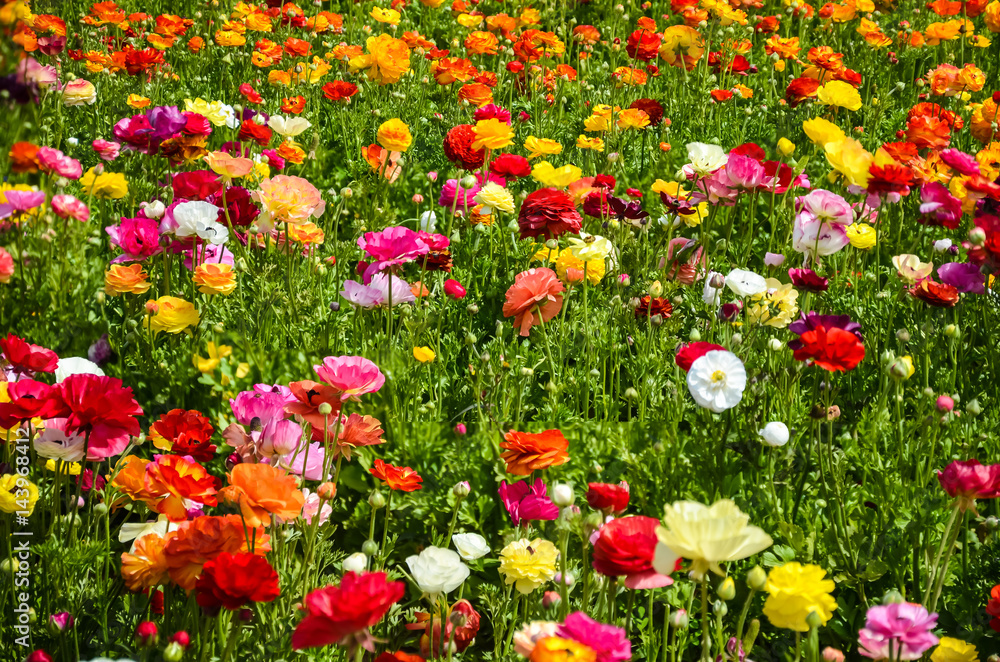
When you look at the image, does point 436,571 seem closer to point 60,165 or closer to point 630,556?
point 630,556

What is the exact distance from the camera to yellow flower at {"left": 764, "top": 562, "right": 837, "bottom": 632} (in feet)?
4.08

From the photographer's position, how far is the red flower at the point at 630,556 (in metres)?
A: 1.18

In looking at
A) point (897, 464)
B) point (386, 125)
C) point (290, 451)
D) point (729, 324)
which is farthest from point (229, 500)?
point (386, 125)

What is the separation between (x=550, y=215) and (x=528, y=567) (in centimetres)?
120

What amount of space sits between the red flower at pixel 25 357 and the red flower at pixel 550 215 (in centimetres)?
126

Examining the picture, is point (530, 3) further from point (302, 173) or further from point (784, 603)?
point (784, 603)

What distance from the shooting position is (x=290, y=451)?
1.68m

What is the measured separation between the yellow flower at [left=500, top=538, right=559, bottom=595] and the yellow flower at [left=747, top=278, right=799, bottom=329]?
104 cm

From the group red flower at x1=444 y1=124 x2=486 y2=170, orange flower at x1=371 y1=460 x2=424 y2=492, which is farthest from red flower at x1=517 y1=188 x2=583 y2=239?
orange flower at x1=371 y1=460 x2=424 y2=492

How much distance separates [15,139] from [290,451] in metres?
0.76

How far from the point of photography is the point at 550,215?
8.01ft

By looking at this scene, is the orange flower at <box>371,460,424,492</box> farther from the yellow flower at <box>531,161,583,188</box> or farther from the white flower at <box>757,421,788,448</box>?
the yellow flower at <box>531,161,583,188</box>

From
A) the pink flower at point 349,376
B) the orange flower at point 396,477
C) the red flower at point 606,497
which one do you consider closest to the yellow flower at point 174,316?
the pink flower at point 349,376

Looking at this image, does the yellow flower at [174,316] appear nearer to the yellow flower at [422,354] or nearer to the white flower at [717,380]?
the yellow flower at [422,354]
